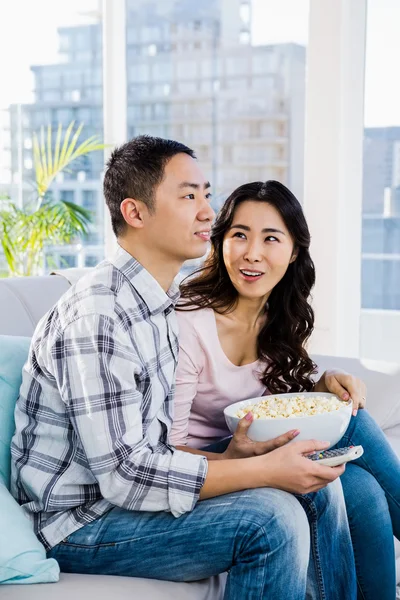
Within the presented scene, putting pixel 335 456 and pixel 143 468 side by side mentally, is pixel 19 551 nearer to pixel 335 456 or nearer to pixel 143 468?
pixel 143 468

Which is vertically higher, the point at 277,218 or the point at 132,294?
the point at 277,218

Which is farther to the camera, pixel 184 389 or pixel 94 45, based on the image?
pixel 94 45

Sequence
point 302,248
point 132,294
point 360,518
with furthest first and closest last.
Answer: point 302,248 → point 360,518 → point 132,294

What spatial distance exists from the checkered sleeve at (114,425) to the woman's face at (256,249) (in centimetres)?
61

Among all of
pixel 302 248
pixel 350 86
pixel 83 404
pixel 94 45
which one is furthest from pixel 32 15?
pixel 83 404

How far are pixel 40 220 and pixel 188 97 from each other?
1044 millimetres

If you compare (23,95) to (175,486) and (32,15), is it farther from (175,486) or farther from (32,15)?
(175,486)

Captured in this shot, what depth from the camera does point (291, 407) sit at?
68.6 inches

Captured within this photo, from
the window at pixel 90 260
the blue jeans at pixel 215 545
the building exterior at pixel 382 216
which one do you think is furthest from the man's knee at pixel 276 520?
the window at pixel 90 260

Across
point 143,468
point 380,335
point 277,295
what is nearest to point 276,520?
point 143,468

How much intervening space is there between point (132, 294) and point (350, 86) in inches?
101

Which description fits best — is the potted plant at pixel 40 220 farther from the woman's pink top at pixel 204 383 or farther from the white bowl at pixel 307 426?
the white bowl at pixel 307 426

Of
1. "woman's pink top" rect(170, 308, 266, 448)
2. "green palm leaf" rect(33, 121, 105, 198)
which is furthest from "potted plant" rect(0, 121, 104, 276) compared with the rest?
"woman's pink top" rect(170, 308, 266, 448)

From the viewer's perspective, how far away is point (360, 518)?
185 centimetres
